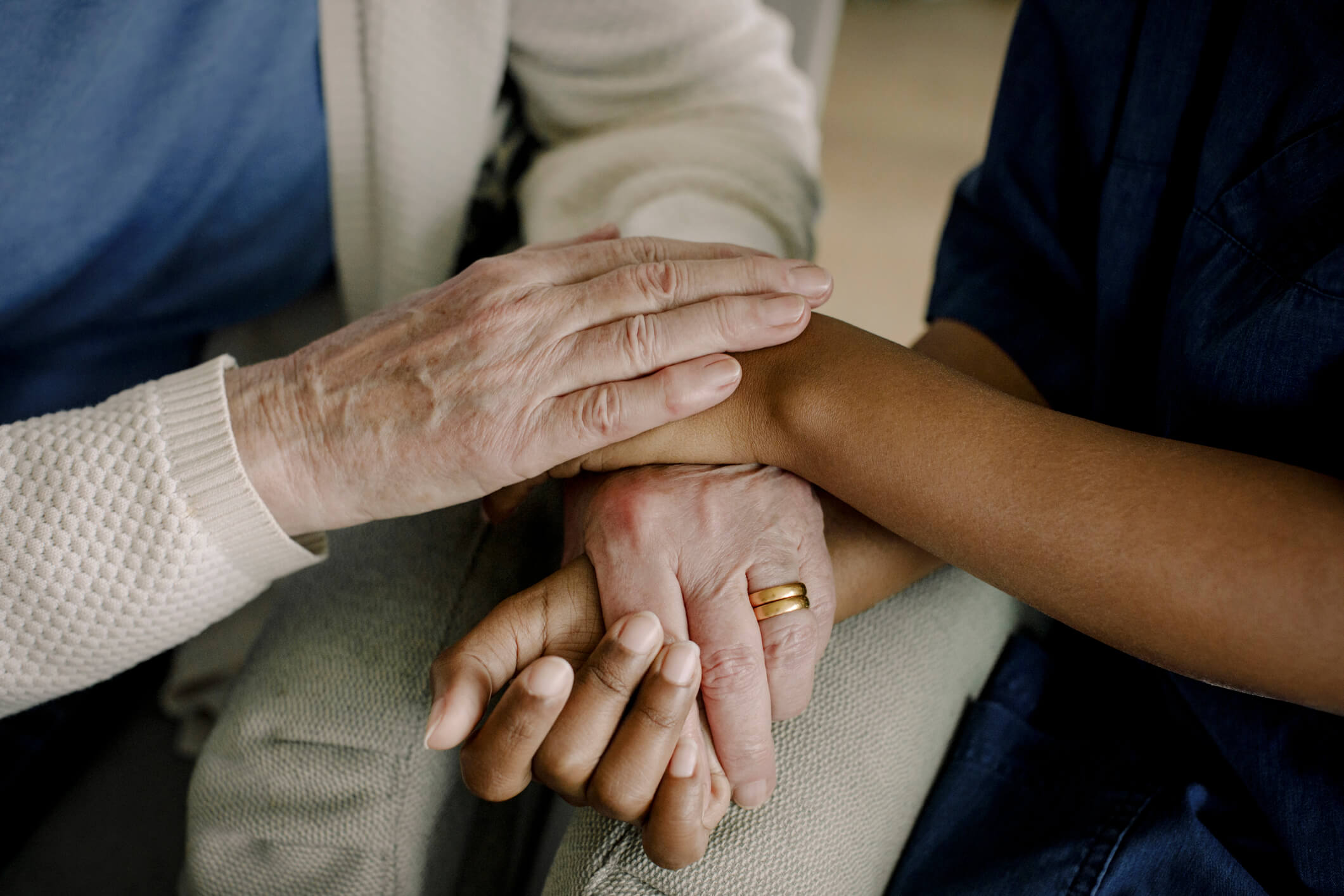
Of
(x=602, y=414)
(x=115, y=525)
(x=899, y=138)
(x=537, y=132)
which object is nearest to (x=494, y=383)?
(x=602, y=414)

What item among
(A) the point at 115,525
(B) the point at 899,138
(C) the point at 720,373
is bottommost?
(B) the point at 899,138

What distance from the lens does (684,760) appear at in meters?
0.56

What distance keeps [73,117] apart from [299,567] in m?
0.52

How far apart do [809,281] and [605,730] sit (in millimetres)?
380

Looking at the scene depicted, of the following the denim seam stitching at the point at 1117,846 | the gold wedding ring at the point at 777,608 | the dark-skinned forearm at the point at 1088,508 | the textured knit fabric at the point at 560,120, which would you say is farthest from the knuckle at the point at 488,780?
the textured knit fabric at the point at 560,120

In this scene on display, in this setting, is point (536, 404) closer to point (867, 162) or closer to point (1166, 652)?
point (1166, 652)

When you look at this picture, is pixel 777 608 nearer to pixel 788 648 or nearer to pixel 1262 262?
pixel 788 648

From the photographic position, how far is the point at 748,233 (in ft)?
3.11

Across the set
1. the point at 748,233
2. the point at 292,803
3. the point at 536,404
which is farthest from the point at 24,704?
the point at 748,233

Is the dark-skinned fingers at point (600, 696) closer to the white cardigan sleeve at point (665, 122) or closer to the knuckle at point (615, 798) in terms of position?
the knuckle at point (615, 798)

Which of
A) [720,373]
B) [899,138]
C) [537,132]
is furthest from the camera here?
[899,138]

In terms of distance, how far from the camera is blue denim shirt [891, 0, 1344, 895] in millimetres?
580

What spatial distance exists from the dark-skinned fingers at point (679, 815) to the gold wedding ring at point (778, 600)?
112 mm

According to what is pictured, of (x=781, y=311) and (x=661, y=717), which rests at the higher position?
(x=781, y=311)
